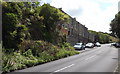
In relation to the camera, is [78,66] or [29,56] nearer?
[78,66]

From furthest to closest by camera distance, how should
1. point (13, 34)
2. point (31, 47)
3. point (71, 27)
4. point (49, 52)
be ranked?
point (71, 27) < point (49, 52) < point (31, 47) < point (13, 34)

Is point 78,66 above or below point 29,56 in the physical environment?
below

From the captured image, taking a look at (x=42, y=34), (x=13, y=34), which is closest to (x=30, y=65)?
(x=13, y=34)

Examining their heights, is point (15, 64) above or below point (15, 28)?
below

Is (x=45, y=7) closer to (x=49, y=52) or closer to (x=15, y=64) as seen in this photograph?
(x=49, y=52)

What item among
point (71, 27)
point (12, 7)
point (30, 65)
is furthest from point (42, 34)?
point (71, 27)

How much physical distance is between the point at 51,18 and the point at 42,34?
3.55 m

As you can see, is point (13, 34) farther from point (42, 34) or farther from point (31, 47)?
point (42, 34)

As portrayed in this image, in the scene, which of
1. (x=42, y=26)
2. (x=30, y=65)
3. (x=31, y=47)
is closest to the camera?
(x=30, y=65)

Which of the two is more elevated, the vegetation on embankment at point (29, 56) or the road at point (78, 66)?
the vegetation on embankment at point (29, 56)

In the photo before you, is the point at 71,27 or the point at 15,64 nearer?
the point at 15,64

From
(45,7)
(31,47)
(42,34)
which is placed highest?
(45,7)

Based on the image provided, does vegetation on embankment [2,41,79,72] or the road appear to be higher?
vegetation on embankment [2,41,79,72]

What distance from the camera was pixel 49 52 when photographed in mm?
25094
